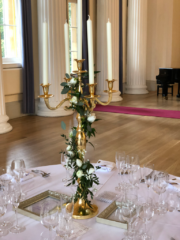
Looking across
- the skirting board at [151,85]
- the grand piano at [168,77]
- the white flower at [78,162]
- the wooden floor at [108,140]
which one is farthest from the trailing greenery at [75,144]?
the skirting board at [151,85]

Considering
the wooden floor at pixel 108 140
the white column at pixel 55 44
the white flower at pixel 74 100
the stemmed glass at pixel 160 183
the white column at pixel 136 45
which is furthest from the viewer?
the white column at pixel 136 45

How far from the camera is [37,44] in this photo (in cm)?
725

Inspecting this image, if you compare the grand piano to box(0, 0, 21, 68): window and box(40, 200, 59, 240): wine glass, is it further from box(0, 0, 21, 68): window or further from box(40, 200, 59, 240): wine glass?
box(40, 200, 59, 240): wine glass

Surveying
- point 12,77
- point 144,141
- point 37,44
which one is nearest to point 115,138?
point 144,141

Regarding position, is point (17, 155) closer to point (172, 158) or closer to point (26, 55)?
point (172, 158)

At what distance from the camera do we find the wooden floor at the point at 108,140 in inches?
164

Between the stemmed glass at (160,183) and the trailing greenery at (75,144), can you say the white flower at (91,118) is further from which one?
the stemmed glass at (160,183)

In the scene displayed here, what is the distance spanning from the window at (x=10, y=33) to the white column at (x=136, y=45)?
4946 millimetres

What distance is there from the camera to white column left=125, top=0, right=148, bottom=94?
10594 millimetres

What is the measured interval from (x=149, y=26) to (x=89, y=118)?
38.1 feet

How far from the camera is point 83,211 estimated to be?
4.66ft

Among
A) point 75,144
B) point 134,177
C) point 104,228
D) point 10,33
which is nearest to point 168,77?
point 10,33

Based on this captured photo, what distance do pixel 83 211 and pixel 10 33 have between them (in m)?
6.08

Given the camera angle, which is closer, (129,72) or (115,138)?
(115,138)
